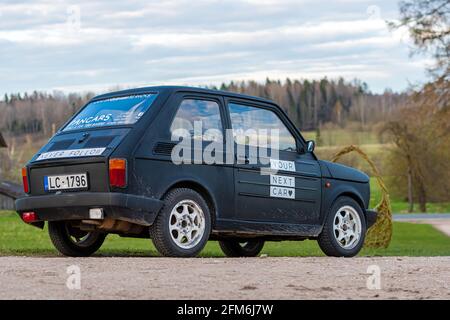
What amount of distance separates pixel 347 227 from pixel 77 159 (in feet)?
12.8

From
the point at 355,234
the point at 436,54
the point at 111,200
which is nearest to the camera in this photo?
the point at 111,200

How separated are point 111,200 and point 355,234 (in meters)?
3.90

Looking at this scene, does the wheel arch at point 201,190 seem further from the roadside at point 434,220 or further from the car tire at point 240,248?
the roadside at point 434,220

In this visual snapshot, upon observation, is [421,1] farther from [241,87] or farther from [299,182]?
[241,87]

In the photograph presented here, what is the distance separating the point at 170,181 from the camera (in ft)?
30.2

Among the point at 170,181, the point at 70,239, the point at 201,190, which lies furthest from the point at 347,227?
the point at 70,239

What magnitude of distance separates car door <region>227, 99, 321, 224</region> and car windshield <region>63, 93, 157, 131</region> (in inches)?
45.2

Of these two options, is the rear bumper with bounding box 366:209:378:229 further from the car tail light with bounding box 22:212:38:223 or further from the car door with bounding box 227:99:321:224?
the car tail light with bounding box 22:212:38:223

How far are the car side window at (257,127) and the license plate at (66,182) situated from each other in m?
1.90

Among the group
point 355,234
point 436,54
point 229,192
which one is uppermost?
point 436,54

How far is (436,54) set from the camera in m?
34.6

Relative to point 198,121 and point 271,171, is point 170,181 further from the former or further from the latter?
point 271,171

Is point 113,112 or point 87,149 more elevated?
point 113,112
